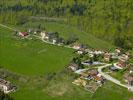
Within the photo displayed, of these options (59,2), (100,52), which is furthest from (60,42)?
(59,2)

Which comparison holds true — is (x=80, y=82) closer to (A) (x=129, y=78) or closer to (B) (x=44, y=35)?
(A) (x=129, y=78)

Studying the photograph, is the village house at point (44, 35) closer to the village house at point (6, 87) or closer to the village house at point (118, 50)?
the village house at point (118, 50)

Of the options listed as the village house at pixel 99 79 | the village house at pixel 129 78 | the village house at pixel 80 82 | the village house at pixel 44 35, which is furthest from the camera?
the village house at pixel 44 35

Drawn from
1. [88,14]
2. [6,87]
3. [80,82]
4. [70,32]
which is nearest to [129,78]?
[80,82]

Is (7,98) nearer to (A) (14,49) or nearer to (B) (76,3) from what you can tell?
(A) (14,49)

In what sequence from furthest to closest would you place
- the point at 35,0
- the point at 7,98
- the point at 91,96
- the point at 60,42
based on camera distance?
the point at 35,0, the point at 60,42, the point at 91,96, the point at 7,98

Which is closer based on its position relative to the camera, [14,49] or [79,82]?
[79,82]

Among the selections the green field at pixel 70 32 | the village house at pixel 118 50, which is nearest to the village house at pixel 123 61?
the village house at pixel 118 50

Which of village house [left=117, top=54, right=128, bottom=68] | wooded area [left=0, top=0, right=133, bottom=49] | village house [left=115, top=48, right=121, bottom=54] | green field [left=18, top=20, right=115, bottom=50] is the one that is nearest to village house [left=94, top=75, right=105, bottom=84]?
village house [left=117, top=54, right=128, bottom=68]
